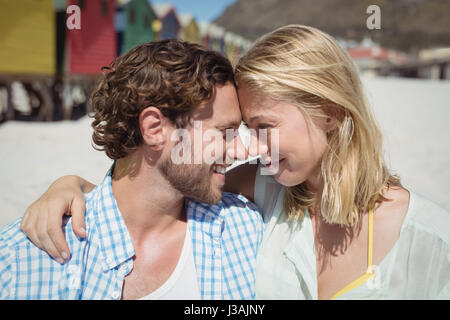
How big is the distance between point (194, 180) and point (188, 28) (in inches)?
821

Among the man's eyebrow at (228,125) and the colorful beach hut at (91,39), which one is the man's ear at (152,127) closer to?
the man's eyebrow at (228,125)

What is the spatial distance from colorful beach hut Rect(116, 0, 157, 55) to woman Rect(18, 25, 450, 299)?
14.5 meters

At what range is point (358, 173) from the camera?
2.18 metres

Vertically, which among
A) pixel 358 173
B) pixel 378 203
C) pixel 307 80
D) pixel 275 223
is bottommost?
pixel 275 223

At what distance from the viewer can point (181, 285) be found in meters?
1.96

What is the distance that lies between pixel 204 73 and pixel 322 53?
67cm

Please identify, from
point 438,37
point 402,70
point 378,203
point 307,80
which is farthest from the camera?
point 438,37

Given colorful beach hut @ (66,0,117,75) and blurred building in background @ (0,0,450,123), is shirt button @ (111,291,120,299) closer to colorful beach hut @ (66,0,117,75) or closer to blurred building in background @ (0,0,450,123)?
blurred building in background @ (0,0,450,123)

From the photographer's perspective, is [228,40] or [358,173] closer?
[358,173]

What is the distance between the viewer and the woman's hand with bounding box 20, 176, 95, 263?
177 centimetres

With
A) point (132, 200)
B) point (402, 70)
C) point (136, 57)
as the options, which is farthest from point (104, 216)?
point (402, 70)

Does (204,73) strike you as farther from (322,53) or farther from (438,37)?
(438,37)

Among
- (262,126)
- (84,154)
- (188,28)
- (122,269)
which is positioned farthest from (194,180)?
(188,28)

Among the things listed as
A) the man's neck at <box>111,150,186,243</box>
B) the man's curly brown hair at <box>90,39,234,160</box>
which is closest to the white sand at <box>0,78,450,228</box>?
the man's curly brown hair at <box>90,39,234,160</box>
